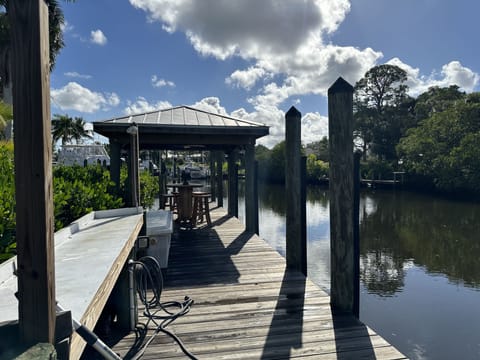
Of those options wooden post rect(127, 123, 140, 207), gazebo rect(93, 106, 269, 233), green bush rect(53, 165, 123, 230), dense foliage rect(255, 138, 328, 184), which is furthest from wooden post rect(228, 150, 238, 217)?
dense foliage rect(255, 138, 328, 184)

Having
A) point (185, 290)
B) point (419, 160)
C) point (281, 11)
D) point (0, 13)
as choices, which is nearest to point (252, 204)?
point (185, 290)

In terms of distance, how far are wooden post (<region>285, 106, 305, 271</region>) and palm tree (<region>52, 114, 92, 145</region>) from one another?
33.3 meters

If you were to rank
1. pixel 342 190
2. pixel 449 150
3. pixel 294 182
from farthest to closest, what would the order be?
pixel 449 150 → pixel 294 182 → pixel 342 190

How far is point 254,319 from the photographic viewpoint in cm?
299

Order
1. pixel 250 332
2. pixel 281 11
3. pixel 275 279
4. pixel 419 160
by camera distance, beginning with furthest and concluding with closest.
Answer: pixel 419 160
pixel 281 11
pixel 275 279
pixel 250 332

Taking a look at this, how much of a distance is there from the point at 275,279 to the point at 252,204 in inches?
120

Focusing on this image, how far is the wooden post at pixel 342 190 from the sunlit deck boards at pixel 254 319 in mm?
310

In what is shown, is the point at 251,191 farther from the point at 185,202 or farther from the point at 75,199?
the point at 75,199

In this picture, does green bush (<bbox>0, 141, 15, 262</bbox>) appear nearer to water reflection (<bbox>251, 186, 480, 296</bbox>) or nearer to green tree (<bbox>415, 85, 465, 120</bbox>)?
water reflection (<bbox>251, 186, 480, 296</bbox>)

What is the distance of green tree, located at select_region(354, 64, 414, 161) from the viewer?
32.5 m

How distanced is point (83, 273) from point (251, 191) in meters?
5.45

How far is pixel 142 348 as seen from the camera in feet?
8.14

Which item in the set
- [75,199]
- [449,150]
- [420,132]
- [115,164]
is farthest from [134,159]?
[420,132]

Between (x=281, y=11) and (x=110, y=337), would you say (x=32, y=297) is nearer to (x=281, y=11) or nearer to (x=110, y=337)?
(x=110, y=337)
